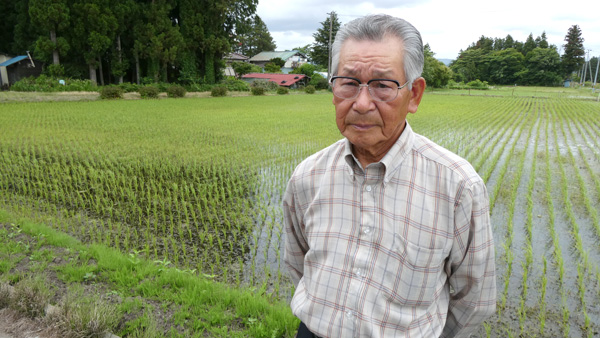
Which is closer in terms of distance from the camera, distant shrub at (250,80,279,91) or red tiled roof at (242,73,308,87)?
distant shrub at (250,80,279,91)

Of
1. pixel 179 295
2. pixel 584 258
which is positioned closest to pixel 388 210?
pixel 179 295

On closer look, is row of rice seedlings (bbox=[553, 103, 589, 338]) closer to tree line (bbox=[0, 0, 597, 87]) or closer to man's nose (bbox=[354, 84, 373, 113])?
man's nose (bbox=[354, 84, 373, 113])

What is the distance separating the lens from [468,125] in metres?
13.5

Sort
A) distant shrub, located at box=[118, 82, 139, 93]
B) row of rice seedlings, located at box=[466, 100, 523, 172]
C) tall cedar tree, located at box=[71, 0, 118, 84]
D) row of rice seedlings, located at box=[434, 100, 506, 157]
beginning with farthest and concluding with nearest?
1. distant shrub, located at box=[118, 82, 139, 93]
2. tall cedar tree, located at box=[71, 0, 118, 84]
3. row of rice seedlings, located at box=[434, 100, 506, 157]
4. row of rice seedlings, located at box=[466, 100, 523, 172]

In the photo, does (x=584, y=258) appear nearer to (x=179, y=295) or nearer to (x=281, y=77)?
(x=179, y=295)

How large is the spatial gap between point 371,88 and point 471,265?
620 mm

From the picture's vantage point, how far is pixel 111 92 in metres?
20.5

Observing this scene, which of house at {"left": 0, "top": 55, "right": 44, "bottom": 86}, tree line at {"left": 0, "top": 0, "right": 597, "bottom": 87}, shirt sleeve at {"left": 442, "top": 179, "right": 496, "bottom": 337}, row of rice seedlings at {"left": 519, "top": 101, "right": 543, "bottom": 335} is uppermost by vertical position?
tree line at {"left": 0, "top": 0, "right": 597, "bottom": 87}

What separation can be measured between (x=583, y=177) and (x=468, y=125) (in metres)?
6.97

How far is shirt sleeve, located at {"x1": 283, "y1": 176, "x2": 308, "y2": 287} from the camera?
1349 millimetres

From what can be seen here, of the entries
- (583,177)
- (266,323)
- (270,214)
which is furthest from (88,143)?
(583,177)

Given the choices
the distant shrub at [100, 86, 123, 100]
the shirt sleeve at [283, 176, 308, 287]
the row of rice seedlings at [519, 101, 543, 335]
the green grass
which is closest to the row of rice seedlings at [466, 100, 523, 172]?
the row of rice seedlings at [519, 101, 543, 335]

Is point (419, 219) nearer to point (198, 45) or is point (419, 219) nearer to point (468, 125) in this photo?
point (468, 125)

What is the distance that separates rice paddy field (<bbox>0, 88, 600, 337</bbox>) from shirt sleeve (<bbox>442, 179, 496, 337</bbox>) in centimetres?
159
